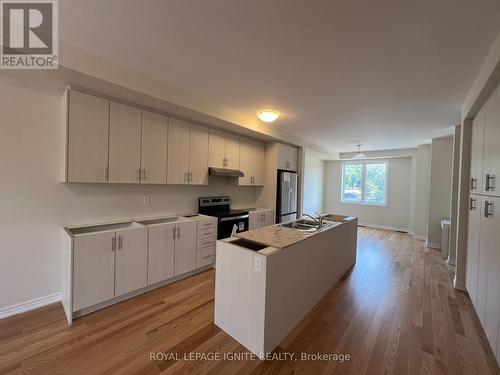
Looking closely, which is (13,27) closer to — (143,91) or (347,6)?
(143,91)

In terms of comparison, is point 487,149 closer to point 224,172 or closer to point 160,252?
point 224,172

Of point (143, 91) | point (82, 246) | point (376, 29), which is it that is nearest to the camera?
point (376, 29)

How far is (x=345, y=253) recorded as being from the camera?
11.1 feet

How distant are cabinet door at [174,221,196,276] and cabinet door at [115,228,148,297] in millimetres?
415

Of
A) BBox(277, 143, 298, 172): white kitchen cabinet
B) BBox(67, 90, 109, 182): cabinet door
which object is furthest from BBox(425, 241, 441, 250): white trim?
BBox(67, 90, 109, 182): cabinet door

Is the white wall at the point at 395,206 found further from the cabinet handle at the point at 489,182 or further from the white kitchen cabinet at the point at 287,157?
the cabinet handle at the point at 489,182

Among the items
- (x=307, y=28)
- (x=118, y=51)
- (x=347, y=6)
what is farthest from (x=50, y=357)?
(x=347, y=6)

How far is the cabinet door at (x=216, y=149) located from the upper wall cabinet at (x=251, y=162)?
466 mm

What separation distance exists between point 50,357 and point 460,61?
4.24m

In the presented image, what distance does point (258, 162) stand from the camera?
15.4 ft

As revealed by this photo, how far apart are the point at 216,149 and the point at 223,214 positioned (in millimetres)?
1130

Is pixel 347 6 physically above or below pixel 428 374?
above

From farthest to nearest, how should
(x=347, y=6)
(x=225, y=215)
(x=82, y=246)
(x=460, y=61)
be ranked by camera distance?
1. (x=225, y=215)
2. (x=82, y=246)
3. (x=460, y=61)
4. (x=347, y=6)

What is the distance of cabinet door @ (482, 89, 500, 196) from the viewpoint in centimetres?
188
